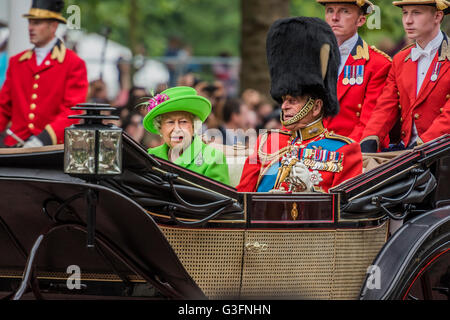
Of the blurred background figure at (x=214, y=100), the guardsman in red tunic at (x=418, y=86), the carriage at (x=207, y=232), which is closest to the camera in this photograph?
the carriage at (x=207, y=232)

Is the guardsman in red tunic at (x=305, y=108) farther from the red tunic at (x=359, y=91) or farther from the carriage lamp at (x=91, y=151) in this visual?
the carriage lamp at (x=91, y=151)

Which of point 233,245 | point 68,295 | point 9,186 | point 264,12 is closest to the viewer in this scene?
point 9,186

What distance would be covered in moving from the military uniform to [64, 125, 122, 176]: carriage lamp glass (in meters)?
1.10

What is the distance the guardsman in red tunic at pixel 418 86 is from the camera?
15.8 feet

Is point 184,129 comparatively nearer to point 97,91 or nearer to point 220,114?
point 220,114

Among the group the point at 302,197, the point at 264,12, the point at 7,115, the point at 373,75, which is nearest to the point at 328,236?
the point at 302,197

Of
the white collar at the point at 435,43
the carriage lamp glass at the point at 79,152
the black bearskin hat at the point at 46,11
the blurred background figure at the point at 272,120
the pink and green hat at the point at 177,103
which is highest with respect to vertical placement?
the black bearskin hat at the point at 46,11

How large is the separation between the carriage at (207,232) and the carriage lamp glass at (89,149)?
3 cm

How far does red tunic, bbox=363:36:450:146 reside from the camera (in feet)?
16.0

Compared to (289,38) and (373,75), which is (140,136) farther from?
(289,38)

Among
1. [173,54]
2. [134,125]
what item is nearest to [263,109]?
[134,125]

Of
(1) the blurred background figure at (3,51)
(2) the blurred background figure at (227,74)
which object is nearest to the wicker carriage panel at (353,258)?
(1) the blurred background figure at (3,51)
